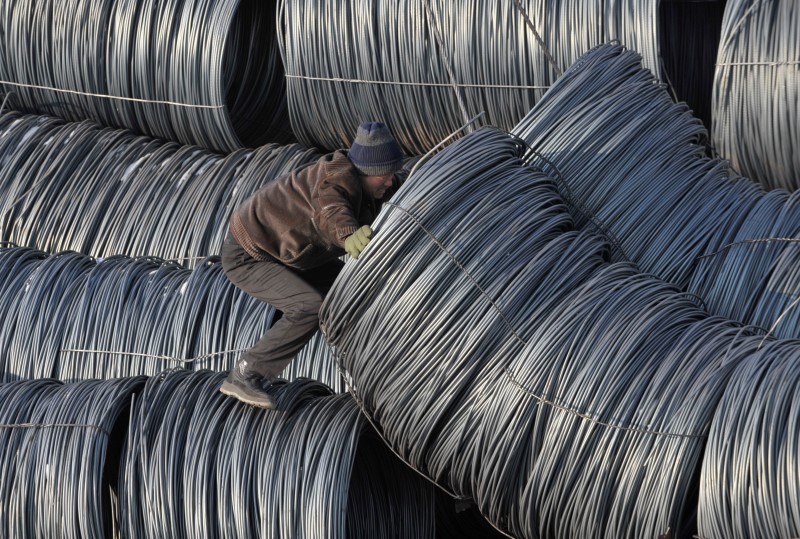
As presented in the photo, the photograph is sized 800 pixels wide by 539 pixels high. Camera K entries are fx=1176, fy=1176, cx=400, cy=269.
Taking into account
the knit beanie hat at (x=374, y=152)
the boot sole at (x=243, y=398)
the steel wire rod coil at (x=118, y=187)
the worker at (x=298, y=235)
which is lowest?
the boot sole at (x=243, y=398)

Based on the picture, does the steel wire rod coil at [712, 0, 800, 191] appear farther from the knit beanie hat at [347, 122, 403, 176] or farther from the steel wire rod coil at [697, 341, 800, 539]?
the knit beanie hat at [347, 122, 403, 176]

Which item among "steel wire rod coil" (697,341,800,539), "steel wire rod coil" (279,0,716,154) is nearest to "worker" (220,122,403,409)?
"steel wire rod coil" (279,0,716,154)

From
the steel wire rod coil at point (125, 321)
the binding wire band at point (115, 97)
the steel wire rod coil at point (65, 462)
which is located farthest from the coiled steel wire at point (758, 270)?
the binding wire band at point (115, 97)

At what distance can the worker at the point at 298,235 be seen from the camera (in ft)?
14.6

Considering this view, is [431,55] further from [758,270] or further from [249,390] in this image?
[249,390]

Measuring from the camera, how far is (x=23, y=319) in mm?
6133

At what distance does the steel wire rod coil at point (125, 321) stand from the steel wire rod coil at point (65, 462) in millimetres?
733

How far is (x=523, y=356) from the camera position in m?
4.31

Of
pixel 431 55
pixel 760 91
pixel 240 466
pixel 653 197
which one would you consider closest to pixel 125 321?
pixel 240 466

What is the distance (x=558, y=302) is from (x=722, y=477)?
0.92 meters

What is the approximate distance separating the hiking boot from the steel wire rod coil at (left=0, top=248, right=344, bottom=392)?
87cm

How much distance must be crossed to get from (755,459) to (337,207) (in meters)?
1.72

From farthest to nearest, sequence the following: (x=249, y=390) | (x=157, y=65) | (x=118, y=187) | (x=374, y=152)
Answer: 1. (x=118, y=187)
2. (x=157, y=65)
3. (x=249, y=390)
4. (x=374, y=152)

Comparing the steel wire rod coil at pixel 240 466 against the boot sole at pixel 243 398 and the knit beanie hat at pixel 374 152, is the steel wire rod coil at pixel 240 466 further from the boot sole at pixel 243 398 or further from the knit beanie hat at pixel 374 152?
the knit beanie hat at pixel 374 152
